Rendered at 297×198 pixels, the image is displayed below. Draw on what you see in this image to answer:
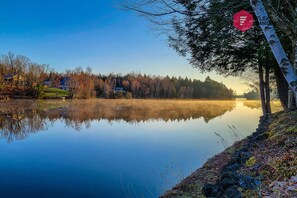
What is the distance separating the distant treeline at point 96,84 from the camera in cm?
5091

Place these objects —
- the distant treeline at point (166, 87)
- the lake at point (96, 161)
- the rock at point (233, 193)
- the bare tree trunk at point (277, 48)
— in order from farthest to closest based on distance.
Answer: the distant treeline at point (166, 87)
the lake at point (96, 161)
the bare tree trunk at point (277, 48)
the rock at point (233, 193)

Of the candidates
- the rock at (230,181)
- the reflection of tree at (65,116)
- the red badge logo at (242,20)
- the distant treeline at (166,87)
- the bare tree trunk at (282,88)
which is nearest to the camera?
the rock at (230,181)

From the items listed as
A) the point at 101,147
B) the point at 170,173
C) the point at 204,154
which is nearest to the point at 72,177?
the point at 170,173

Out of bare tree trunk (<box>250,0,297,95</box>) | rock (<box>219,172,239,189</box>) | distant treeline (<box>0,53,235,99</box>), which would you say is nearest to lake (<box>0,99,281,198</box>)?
rock (<box>219,172,239,189</box>)

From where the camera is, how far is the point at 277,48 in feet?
9.48

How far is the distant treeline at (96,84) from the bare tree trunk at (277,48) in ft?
150

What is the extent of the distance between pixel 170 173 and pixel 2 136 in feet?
28.1

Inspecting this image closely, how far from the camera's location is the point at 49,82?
227ft

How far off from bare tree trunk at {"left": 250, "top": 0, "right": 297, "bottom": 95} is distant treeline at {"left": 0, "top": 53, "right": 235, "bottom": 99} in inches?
1806

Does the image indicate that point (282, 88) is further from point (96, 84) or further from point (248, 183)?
point (96, 84)

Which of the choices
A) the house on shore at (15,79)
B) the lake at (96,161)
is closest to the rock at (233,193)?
the lake at (96,161)

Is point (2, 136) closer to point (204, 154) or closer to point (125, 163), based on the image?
point (125, 163)

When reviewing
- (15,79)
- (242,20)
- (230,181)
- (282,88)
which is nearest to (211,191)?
(230,181)

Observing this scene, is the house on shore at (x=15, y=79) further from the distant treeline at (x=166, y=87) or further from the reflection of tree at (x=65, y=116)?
the reflection of tree at (x=65, y=116)
